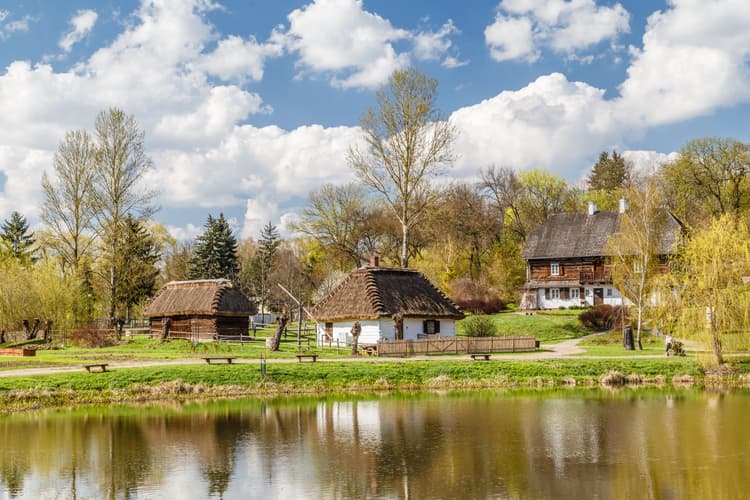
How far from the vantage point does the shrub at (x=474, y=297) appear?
58.5m

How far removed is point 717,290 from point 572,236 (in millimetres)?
30452

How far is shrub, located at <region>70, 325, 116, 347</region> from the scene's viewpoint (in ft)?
155

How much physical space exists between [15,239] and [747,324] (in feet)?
202

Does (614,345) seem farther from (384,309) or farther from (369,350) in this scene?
(369,350)

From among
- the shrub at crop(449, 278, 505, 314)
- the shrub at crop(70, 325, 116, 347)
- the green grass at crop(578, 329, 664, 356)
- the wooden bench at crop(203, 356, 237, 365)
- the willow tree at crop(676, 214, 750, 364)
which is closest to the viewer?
the willow tree at crop(676, 214, 750, 364)

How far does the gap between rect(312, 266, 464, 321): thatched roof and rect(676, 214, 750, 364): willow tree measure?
593 inches

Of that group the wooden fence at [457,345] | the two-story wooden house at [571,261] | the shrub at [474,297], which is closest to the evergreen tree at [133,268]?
the wooden fence at [457,345]

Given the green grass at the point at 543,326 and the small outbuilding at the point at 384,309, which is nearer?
the small outbuilding at the point at 384,309

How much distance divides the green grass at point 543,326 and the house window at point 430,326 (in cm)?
588

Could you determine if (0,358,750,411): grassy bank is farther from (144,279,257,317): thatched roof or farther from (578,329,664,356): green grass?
(144,279,257,317): thatched roof

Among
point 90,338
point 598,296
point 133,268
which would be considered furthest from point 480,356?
point 133,268

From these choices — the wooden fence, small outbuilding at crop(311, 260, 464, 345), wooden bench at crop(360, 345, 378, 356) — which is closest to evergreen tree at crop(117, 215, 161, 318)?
small outbuilding at crop(311, 260, 464, 345)

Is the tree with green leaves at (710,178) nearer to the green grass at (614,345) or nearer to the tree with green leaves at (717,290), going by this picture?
the green grass at (614,345)

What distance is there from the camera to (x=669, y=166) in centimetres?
6806
